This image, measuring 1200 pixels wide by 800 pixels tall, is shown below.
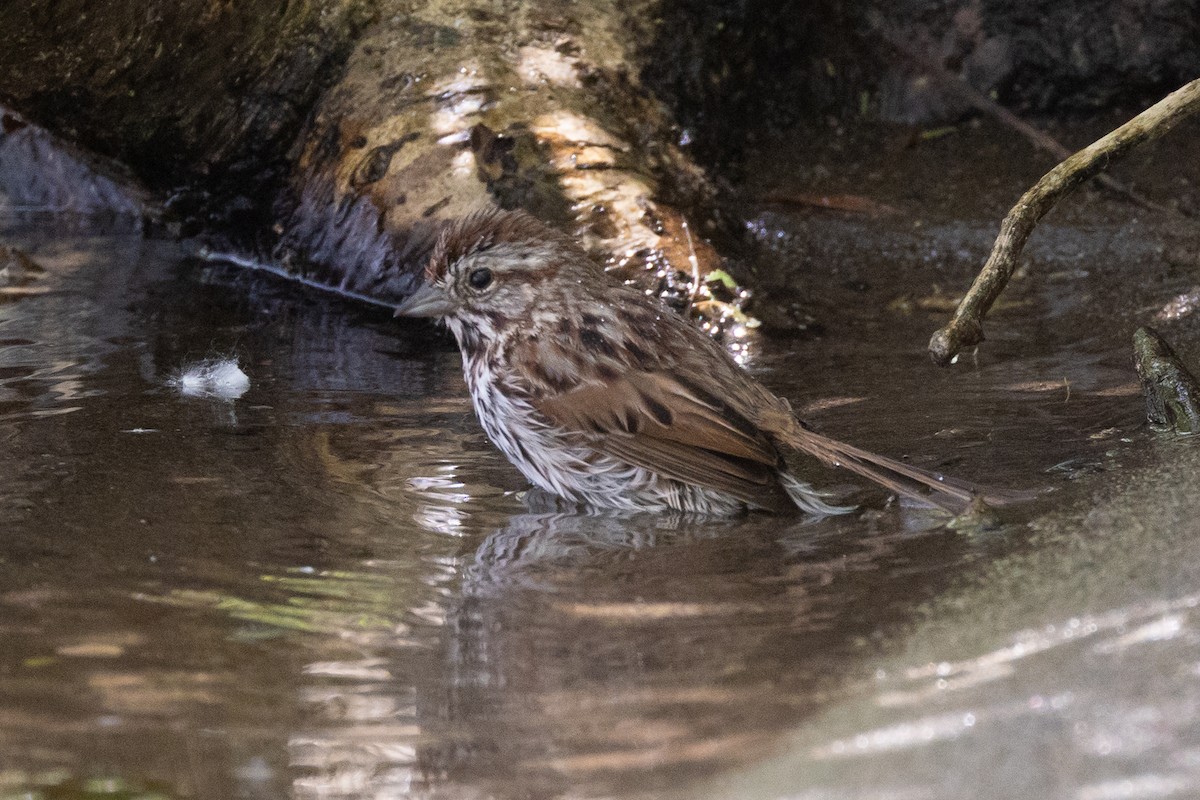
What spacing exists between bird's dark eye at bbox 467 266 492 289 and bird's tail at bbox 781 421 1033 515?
1.33 metres

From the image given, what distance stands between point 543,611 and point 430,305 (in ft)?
6.47

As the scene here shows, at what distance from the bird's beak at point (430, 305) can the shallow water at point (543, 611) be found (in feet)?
1.32

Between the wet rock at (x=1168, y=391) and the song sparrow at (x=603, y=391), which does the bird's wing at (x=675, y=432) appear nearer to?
the song sparrow at (x=603, y=391)

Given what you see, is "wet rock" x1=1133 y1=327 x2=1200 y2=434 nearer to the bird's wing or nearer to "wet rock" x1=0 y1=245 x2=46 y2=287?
the bird's wing

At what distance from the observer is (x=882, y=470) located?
379 cm

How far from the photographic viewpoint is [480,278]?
4754 millimetres

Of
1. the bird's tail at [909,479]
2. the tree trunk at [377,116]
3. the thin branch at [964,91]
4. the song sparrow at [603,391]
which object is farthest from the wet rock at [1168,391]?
the thin branch at [964,91]

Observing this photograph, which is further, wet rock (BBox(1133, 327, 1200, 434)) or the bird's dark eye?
the bird's dark eye

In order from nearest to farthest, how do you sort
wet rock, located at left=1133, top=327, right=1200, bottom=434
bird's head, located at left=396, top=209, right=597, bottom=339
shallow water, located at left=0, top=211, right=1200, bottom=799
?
1. shallow water, located at left=0, top=211, right=1200, bottom=799
2. wet rock, located at left=1133, top=327, right=1200, bottom=434
3. bird's head, located at left=396, top=209, right=597, bottom=339

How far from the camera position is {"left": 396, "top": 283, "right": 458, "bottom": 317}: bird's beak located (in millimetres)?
4801

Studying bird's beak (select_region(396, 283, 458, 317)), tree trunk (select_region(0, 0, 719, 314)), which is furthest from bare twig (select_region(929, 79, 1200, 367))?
tree trunk (select_region(0, 0, 719, 314))

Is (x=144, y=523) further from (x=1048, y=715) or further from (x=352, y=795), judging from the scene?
(x=1048, y=715)

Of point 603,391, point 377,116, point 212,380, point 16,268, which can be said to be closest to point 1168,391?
point 603,391

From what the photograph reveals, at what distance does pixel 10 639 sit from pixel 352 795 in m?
0.96
